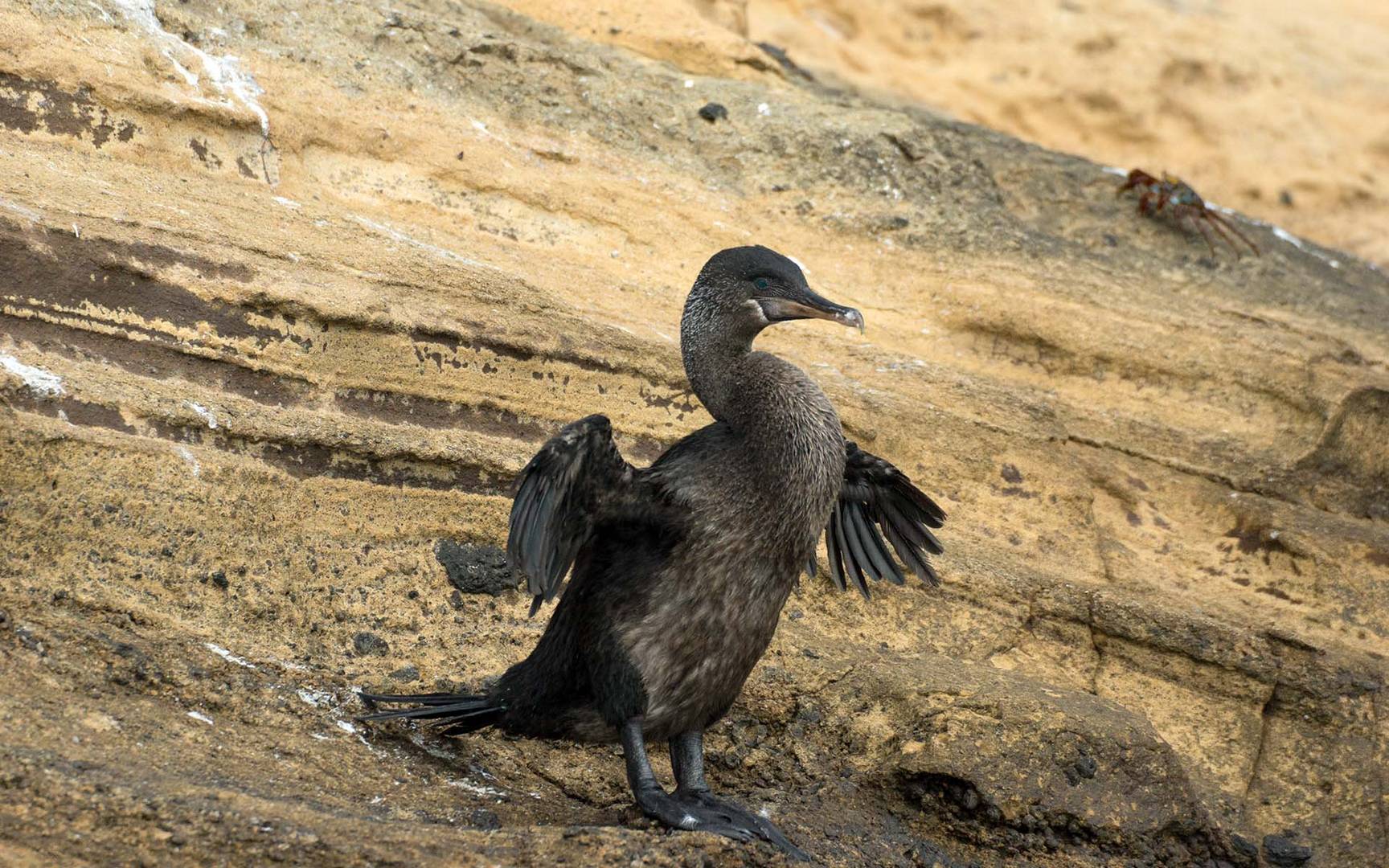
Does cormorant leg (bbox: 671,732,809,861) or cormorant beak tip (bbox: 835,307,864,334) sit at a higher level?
cormorant beak tip (bbox: 835,307,864,334)

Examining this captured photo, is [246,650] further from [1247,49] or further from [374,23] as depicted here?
[1247,49]

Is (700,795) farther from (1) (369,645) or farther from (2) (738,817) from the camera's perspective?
(1) (369,645)

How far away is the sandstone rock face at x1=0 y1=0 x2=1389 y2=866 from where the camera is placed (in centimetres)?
441

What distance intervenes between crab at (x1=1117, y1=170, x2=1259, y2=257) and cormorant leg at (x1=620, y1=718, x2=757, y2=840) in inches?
204

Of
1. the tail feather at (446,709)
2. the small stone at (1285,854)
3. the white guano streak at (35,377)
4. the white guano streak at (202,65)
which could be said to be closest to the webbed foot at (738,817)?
the tail feather at (446,709)

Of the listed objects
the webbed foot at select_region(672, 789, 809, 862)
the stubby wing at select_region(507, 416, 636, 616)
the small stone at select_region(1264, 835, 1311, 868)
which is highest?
the stubby wing at select_region(507, 416, 636, 616)

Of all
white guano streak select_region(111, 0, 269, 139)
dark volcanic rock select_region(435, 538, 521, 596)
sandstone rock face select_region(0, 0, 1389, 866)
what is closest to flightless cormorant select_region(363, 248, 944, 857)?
sandstone rock face select_region(0, 0, 1389, 866)

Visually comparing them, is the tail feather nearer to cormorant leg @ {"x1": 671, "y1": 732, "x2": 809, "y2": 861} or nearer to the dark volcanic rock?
cormorant leg @ {"x1": 671, "y1": 732, "x2": 809, "y2": 861}

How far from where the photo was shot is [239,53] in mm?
6535

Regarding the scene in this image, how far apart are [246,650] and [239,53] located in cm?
313

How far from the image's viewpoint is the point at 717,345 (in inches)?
185

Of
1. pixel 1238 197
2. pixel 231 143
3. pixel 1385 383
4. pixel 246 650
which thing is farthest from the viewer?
pixel 1238 197

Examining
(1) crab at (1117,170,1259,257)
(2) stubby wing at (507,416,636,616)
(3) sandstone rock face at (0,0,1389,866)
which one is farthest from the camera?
(1) crab at (1117,170,1259,257)

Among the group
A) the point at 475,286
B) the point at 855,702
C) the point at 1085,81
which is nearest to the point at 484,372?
the point at 475,286
